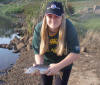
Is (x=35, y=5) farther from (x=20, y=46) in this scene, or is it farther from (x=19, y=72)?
(x=19, y=72)

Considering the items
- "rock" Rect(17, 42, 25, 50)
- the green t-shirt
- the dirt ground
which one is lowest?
"rock" Rect(17, 42, 25, 50)

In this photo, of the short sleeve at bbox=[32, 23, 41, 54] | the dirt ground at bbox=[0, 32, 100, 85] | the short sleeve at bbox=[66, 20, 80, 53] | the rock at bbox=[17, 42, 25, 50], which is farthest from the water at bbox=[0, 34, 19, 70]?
the short sleeve at bbox=[66, 20, 80, 53]

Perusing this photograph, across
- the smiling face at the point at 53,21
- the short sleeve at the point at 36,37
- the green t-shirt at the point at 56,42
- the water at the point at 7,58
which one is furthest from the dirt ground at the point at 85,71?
the smiling face at the point at 53,21

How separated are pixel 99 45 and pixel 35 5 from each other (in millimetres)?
7152

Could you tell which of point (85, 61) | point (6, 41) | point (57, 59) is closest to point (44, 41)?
point (57, 59)

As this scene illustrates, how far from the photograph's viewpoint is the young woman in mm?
3432

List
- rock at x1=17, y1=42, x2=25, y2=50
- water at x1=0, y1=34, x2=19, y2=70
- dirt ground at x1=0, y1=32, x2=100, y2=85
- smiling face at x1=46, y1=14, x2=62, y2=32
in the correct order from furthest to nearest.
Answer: rock at x1=17, y1=42, x2=25, y2=50, water at x1=0, y1=34, x2=19, y2=70, dirt ground at x1=0, y1=32, x2=100, y2=85, smiling face at x1=46, y1=14, x2=62, y2=32

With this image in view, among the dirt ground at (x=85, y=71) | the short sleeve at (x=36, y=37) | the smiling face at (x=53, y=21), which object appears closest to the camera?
the smiling face at (x=53, y=21)

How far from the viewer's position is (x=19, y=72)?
9.75m

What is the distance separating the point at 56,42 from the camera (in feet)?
11.8

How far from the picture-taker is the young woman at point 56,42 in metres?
3.43

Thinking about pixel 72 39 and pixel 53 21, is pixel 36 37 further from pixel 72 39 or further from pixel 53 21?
pixel 72 39

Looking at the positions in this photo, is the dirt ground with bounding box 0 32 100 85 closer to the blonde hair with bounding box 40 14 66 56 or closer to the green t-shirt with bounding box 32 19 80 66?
the green t-shirt with bounding box 32 19 80 66

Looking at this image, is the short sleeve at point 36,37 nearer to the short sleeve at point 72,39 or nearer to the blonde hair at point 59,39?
the blonde hair at point 59,39
